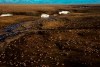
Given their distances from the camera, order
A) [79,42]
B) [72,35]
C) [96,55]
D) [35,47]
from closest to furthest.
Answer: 1. [96,55]
2. [35,47]
3. [79,42]
4. [72,35]

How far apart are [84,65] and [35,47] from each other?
11.0 m

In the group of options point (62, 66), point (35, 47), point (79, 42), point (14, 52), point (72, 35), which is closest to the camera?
point (62, 66)

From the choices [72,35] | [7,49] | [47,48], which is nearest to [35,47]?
[47,48]

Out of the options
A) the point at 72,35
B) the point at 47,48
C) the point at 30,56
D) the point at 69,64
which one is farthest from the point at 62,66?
the point at 72,35

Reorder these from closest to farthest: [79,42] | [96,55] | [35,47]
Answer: [96,55], [35,47], [79,42]

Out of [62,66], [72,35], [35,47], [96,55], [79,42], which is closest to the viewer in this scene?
[62,66]

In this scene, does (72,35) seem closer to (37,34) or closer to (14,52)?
(37,34)

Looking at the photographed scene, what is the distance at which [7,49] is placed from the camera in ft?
125

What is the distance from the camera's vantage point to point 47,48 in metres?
38.6

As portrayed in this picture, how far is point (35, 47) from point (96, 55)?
10224mm

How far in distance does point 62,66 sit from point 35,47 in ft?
31.8

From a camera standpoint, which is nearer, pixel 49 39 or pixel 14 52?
Answer: pixel 14 52

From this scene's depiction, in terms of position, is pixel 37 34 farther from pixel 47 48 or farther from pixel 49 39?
pixel 47 48

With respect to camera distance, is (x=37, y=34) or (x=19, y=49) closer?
(x=19, y=49)
